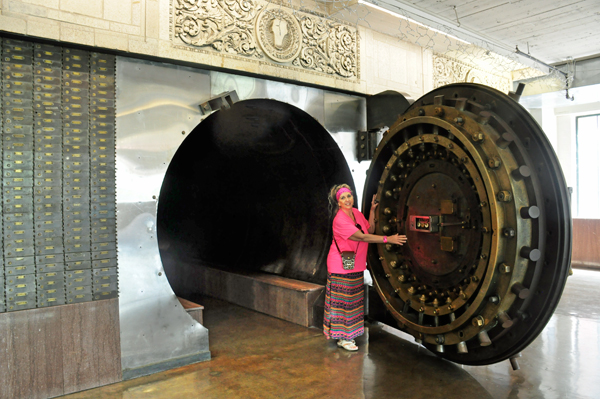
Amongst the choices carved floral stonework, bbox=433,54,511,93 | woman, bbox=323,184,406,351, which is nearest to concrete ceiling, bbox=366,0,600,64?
carved floral stonework, bbox=433,54,511,93

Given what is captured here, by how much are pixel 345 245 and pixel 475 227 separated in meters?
1.33

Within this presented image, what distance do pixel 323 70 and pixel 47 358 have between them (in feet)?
12.0

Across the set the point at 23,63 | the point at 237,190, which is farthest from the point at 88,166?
the point at 237,190

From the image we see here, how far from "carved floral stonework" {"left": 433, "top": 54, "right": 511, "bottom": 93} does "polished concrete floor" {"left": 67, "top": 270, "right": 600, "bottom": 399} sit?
3.44 m

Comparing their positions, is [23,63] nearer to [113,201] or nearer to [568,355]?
[113,201]

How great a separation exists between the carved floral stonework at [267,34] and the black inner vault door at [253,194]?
0.54m

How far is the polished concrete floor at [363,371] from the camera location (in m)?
3.29

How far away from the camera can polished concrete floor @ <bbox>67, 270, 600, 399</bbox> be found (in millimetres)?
3285

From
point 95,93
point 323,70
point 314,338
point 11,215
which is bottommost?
point 314,338

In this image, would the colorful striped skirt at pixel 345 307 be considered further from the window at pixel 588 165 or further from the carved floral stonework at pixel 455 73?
the window at pixel 588 165

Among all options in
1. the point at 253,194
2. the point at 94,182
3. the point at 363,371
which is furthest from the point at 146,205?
the point at 253,194

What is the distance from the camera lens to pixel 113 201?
356 centimetres

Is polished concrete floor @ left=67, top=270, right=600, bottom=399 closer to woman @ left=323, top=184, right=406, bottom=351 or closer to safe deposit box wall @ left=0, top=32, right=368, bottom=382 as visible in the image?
woman @ left=323, top=184, right=406, bottom=351

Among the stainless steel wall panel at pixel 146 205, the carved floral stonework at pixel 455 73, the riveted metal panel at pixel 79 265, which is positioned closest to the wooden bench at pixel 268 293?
the stainless steel wall panel at pixel 146 205
